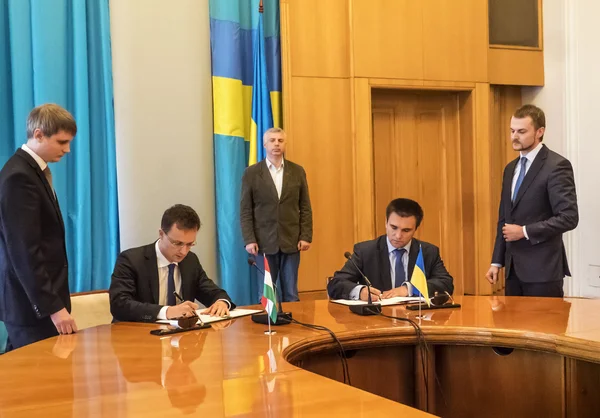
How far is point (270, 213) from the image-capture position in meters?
4.75

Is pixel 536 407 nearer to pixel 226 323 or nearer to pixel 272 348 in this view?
pixel 272 348

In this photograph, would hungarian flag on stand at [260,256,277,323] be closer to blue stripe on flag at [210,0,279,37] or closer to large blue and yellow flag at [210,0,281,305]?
large blue and yellow flag at [210,0,281,305]

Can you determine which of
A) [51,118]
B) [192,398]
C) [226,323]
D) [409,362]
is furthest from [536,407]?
[51,118]

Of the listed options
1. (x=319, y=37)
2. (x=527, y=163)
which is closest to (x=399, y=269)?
(x=527, y=163)

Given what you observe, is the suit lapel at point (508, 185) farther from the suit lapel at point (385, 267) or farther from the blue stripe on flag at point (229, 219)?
the blue stripe on flag at point (229, 219)

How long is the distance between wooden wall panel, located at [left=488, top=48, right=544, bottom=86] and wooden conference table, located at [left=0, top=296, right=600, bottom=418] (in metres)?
3.42

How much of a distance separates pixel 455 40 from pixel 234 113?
2004 millimetres

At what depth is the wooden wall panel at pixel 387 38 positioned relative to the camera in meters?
5.39

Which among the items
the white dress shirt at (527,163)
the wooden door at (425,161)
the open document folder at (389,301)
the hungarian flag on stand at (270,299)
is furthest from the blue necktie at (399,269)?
the wooden door at (425,161)

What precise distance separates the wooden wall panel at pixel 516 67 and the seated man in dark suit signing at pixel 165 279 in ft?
12.6

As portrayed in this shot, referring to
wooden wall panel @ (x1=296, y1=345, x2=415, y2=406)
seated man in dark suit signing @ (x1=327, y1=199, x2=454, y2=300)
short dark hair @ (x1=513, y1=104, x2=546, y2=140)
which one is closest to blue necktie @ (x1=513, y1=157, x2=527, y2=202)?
short dark hair @ (x1=513, y1=104, x2=546, y2=140)

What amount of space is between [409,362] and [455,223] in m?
3.48

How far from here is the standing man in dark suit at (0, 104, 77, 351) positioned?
263 centimetres

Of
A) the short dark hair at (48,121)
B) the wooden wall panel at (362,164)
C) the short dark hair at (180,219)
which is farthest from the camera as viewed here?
the wooden wall panel at (362,164)
